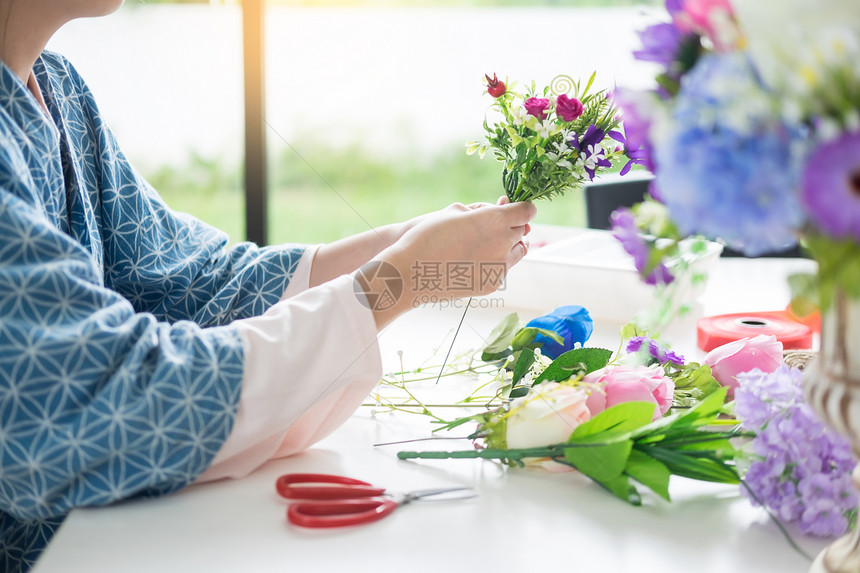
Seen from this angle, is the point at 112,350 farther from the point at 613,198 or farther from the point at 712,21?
the point at 613,198

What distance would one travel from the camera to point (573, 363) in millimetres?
940

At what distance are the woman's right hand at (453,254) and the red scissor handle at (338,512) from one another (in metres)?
0.21

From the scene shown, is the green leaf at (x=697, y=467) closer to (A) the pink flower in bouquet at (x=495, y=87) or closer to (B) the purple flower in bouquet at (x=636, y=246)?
(B) the purple flower in bouquet at (x=636, y=246)

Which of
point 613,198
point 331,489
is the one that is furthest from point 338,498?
point 613,198

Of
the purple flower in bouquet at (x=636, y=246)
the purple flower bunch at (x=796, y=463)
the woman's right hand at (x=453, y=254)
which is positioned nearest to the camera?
the purple flower in bouquet at (x=636, y=246)

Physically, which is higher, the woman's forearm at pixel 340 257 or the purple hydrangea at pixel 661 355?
the woman's forearm at pixel 340 257

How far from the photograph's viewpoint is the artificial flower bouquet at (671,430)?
677 millimetres

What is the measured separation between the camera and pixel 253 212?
2.61 m

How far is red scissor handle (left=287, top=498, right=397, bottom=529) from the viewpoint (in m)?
0.71

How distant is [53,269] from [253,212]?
6.24 ft

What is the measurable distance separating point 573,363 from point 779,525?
0.30 m

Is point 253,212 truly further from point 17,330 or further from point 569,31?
point 569,31

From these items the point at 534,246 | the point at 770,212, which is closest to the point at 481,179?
the point at 534,246
